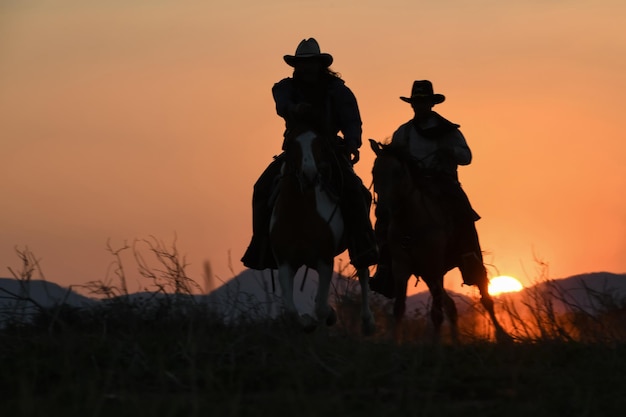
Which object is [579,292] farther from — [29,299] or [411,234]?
[29,299]

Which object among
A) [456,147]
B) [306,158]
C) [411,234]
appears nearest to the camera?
[306,158]

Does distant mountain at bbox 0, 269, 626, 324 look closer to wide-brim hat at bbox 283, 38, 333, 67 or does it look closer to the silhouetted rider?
the silhouetted rider

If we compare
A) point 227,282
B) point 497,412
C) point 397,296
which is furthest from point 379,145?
point 497,412

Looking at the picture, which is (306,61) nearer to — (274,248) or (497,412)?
(274,248)

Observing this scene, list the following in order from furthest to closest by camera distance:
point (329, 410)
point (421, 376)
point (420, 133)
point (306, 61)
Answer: point (420, 133) < point (306, 61) < point (421, 376) < point (329, 410)

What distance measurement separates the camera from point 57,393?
23.6 ft

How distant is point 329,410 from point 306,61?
616cm

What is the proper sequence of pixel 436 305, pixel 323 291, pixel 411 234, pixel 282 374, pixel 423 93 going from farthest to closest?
pixel 423 93
pixel 411 234
pixel 436 305
pixel 323 291
pixel 282 374

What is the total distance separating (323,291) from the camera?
11.9 m

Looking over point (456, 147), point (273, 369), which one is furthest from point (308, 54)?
point (273, 369)

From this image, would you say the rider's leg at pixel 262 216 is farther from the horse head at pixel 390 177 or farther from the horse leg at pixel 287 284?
the horse head at pixel 390 177

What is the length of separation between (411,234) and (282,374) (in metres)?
4.80

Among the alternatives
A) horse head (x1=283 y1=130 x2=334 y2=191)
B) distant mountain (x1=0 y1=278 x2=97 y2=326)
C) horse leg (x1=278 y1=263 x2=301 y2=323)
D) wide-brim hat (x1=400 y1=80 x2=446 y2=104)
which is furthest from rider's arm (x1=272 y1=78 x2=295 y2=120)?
distant mountain (x1=0 y1=278 x2=97 y2=326)

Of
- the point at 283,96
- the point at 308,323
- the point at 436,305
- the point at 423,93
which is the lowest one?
the point at 308,323
